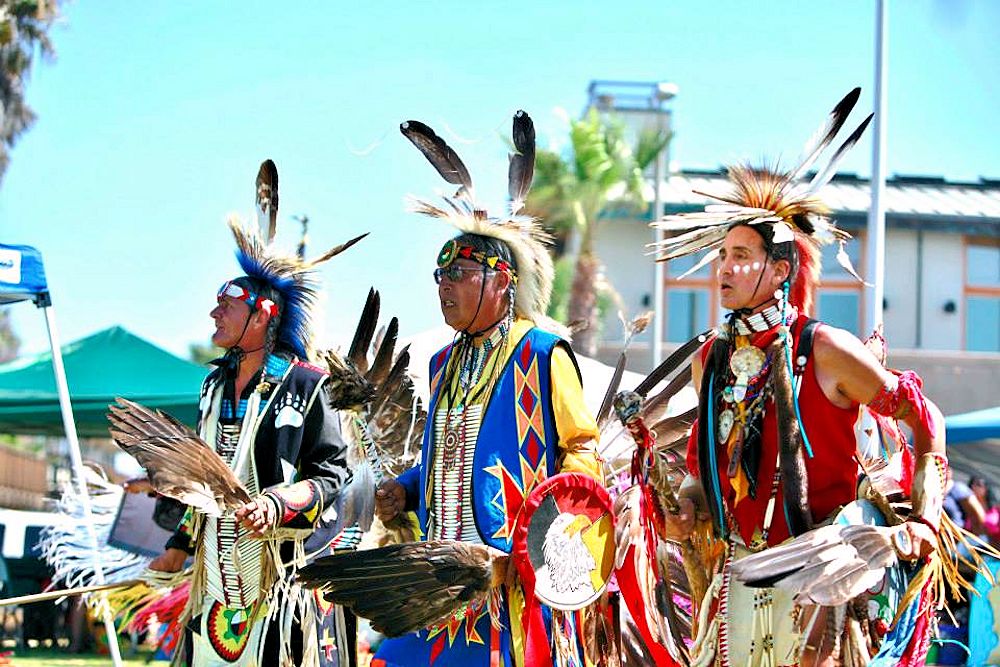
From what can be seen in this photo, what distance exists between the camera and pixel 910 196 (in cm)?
2472

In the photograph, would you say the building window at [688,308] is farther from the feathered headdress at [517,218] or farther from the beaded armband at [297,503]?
the beaded armband at [297,503]

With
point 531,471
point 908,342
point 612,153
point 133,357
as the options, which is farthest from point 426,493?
point 908,342

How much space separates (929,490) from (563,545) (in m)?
1.01

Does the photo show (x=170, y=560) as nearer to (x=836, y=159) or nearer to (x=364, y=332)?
(x=364, y=332)

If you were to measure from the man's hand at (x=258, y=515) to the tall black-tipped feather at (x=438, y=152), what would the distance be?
1.20 m

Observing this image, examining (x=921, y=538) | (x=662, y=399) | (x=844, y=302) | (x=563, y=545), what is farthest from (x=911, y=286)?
(x=921, y=538)

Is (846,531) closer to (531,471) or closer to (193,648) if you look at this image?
(531,471)

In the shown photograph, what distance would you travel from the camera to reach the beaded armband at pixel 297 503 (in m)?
4.27

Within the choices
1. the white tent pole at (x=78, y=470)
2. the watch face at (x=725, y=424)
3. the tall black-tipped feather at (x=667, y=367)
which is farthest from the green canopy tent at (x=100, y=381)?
the watch face at (x=725, y=424)

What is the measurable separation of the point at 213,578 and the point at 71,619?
7.58 metres

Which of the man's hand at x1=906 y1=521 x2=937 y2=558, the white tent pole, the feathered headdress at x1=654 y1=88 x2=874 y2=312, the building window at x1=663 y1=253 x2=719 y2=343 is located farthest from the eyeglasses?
the building window at x1=663 y1=253 x2=719 y2=343

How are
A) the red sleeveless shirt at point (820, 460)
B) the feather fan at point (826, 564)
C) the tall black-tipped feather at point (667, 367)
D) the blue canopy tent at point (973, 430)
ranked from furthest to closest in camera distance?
the blue canopy tent at point (973, 430) → the tall black-tipped feather at point (667, 367) → the red sleeveless shirt at point (820, 460) → the feather fan at point (826, 564)

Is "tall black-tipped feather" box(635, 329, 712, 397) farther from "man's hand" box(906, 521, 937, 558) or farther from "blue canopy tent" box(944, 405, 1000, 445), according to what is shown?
"blue canopy tent" box(944, 405, 1000, 445)

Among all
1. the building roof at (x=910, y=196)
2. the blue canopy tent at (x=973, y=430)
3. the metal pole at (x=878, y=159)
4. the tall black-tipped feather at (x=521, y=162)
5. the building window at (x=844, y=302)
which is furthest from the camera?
the building roof at (x=910, y=196)
